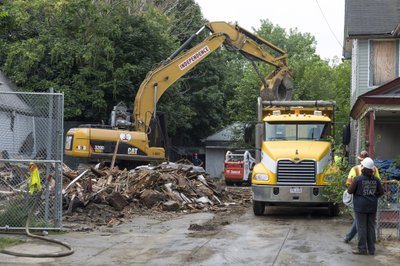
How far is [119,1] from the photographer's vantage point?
108 feet

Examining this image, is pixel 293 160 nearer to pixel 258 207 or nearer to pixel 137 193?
pixel 258 207

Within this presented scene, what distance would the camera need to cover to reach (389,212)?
496 inches

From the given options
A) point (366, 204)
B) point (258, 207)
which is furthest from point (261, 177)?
point (366, 204)

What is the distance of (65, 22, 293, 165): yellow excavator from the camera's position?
21625 millimetres

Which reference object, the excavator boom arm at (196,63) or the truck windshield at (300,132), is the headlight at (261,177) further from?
the excavator boom arm at (196,63)

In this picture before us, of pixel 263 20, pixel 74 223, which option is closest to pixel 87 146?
pixel 74 223

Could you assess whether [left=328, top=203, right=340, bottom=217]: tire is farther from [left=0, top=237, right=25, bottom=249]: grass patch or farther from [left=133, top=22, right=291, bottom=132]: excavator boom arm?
[left=0, top=237, right=25, bottom=249]: grass patch

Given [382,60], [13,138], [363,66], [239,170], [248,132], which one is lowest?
[239,170]

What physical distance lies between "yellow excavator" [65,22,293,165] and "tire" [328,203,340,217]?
736 cm

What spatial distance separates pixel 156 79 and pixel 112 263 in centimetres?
1441

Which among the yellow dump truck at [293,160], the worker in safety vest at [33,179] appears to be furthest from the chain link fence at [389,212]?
the worker in safety vest at [33,179]

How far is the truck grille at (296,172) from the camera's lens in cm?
1576

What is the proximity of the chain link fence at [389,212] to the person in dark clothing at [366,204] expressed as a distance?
165 centimetres

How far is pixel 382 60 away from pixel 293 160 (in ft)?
28.8
